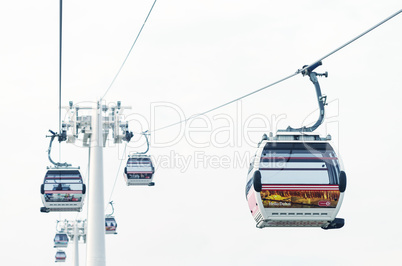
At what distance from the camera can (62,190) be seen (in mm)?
29500

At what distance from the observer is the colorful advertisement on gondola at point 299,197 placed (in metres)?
16.1

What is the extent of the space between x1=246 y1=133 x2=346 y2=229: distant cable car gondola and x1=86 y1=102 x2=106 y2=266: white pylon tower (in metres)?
8.55

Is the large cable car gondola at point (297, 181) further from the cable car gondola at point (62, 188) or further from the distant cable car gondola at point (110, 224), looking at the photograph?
the distant cable car gondola at point (110, 224)

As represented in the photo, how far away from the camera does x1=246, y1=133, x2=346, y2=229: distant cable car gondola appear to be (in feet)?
52.9

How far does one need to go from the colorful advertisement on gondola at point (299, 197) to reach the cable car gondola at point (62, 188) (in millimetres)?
14544

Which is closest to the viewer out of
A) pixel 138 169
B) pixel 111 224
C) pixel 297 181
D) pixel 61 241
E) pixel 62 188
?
pixel 297 181

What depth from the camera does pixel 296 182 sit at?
16297mm

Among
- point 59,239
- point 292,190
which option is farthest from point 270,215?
point 59,239

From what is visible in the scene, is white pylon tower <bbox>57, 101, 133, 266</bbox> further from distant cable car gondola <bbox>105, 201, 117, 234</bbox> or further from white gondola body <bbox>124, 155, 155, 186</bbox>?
distant cable car gondola <bbox>105, 201, 117, 234</bbox>

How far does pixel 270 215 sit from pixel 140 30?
5.03m

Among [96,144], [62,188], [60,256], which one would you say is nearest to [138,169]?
[62,188]

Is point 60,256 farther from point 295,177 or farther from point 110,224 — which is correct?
point 295,177

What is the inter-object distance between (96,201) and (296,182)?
31.6 ft

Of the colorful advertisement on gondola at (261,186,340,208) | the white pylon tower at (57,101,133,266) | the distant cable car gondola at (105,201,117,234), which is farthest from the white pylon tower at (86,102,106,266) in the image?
the distant cable car gondola at (105,201,117,234)
